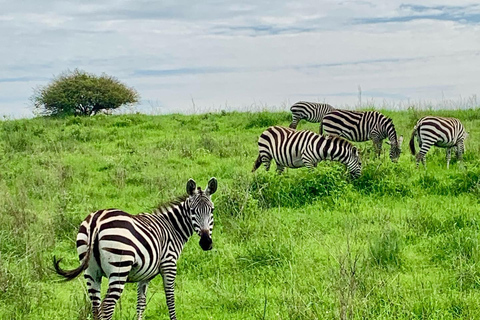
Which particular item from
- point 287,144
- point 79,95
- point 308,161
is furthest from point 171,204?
point 79,95

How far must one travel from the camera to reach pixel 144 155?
14.2 meters

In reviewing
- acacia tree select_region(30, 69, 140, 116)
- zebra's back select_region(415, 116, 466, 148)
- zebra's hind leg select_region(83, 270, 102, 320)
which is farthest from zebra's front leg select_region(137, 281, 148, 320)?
acacia tree select_region(30, 69, 140, 116)

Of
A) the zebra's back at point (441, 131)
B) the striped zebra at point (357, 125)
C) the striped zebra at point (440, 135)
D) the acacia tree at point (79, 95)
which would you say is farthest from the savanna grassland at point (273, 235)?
the acacia tree at point (79, 95)

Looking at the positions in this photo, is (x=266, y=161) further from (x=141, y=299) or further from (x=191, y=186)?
(x=141, y=299)

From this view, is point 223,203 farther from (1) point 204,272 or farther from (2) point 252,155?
(2) point 252,155

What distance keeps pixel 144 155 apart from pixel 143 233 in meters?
9.59

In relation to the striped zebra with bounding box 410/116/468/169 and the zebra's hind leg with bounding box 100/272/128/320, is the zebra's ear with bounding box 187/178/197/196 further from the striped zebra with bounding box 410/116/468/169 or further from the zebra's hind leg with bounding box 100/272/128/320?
the striped zebra with bounding box 410/116/468/169

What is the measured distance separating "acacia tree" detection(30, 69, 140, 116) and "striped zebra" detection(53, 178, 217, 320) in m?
24.1

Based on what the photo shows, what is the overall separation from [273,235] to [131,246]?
3.24m

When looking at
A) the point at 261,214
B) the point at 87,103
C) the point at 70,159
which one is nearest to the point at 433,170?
the point at 261,214

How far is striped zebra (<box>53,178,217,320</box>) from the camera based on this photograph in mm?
4508

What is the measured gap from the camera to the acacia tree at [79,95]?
92.6ft

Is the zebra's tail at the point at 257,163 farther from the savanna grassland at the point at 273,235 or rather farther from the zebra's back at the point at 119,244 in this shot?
the zebra's back at the point at 119,244

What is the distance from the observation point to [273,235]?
7512mm
